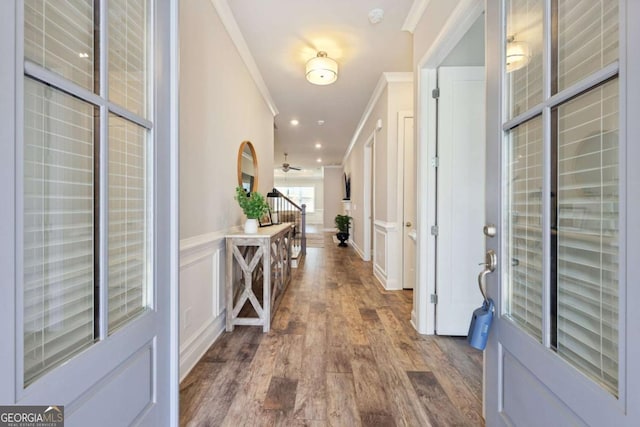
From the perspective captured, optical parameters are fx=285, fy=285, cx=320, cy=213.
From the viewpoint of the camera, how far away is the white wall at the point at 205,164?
1743 mm

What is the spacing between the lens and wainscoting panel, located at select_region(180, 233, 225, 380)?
1731 millimetres

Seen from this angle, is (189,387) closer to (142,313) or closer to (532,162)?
(142,313)

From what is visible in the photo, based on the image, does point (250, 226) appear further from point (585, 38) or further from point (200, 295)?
point (585, 38)

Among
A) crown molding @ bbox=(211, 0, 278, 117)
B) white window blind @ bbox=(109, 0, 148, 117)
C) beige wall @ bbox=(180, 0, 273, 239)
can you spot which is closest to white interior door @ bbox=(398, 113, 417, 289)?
crown molding @ bbox=(211, 0, 278, 117)

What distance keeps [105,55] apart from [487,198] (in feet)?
4.37

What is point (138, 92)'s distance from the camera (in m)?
0.92

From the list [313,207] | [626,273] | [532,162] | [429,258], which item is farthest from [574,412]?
[313,207]

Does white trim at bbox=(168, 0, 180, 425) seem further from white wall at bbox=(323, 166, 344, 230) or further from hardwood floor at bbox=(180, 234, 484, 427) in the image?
white wall at bbox=(323, 166, 344, 230)

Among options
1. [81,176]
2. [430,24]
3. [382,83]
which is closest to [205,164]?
[81,176]

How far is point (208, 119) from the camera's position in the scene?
2090 millimetres

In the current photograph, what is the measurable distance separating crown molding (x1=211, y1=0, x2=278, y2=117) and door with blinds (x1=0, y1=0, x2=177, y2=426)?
1456 mm

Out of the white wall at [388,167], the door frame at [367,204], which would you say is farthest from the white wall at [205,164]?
the door frame at [367,204]

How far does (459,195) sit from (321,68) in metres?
1.83

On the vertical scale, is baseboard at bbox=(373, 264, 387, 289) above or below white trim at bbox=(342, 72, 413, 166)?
below
